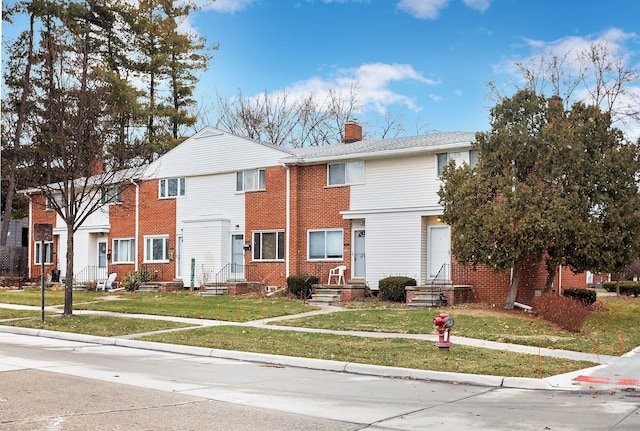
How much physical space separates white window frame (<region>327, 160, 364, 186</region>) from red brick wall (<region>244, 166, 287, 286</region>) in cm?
215

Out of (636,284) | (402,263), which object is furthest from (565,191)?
(636,284)

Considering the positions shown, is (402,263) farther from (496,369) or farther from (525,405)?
(525,405)

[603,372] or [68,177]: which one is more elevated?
[68,177]

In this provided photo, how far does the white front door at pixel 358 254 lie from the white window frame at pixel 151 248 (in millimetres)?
10016

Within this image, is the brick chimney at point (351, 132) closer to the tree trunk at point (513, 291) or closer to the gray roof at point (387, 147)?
the gray roof at point (387, 147)

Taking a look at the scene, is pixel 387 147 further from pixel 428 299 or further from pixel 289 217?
pixel 428 299

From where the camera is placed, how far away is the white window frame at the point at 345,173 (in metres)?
28.1

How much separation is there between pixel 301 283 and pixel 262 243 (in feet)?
11.5

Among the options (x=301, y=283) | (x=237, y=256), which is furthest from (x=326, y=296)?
(x=237, y=256)

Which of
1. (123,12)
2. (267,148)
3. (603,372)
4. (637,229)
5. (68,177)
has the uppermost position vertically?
(123,12)

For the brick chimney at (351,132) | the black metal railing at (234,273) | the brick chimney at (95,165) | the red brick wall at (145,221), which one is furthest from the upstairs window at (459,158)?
the red brick wall at (145,221)

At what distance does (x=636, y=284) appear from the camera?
37094 mm

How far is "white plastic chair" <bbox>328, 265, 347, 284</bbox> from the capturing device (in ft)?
91.2

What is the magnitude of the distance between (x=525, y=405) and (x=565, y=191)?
1299 cm
